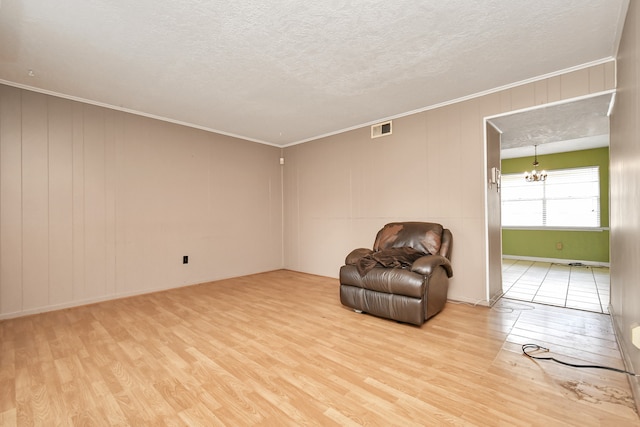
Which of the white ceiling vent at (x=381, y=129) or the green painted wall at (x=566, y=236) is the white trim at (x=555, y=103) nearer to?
the white ceiling vent at (x=381, y=129)

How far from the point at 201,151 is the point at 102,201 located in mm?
1585

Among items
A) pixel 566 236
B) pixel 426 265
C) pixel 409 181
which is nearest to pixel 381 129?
pixel 409 181

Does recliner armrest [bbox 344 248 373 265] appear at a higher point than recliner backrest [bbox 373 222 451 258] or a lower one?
lower

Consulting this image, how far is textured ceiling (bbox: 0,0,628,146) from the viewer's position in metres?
1.99

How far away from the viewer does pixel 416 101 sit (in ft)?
11.9

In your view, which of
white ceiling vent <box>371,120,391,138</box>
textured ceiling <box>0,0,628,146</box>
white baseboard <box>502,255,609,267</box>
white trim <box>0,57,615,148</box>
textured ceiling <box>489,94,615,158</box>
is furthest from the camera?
white baseboard <box>502,255,609,267</box>

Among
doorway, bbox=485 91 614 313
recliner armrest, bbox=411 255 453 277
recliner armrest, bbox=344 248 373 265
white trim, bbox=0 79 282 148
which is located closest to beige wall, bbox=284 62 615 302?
doorway, bbox=485 91 614 313

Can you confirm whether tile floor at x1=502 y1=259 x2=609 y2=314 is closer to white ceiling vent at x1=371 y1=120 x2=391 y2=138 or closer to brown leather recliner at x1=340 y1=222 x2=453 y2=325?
brown leather recliner at x1=340 y1=222 x2=453 y2=325

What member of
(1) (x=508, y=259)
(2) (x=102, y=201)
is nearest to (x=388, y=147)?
(2) (x=102, y=201)

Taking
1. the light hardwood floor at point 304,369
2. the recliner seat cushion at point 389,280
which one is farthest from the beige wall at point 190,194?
the recliner seat cushion at point 389,280

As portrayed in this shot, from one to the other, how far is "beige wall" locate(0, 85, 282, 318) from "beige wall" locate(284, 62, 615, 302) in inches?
43.0

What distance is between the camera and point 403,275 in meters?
2.79

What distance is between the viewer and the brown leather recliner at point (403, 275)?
2.73 metres

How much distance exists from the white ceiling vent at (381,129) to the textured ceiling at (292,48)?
57 cm
